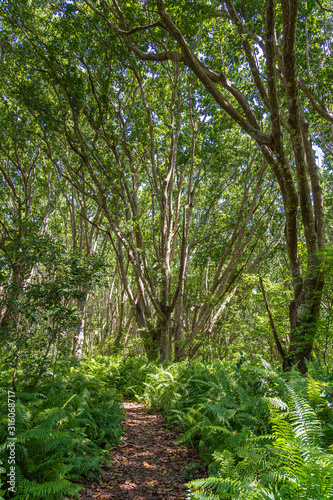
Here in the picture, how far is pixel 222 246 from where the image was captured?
46.2 feet

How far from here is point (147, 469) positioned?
12.3 feet

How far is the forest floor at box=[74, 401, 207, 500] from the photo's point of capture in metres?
3.14

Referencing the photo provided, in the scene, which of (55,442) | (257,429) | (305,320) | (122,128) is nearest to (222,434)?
(257,429)

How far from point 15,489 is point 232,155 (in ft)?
35.3

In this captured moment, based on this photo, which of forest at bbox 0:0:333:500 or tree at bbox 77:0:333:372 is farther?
tree at bbox 77:0:333:372

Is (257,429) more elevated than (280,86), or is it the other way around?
(280,86)

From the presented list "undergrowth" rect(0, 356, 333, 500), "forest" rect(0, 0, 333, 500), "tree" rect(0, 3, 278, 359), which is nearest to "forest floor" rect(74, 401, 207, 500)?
"forest" rect(0, 0, 333, 500)

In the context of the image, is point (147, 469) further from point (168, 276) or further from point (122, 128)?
point (122, 128)

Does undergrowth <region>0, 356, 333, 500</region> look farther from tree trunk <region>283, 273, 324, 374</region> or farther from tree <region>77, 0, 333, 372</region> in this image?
tree <region>77, 0, 333, 372</region>

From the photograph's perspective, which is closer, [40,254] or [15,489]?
[15,489]

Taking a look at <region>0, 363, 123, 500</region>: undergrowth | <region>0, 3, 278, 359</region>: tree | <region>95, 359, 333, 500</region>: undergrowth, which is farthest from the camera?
<region>0, 3, 278, 359</region>: tree

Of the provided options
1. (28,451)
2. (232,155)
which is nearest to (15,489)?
(28,451)

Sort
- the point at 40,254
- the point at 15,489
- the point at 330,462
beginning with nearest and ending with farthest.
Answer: the point at 330,462 < the point at 15,489 < the point at 40,254

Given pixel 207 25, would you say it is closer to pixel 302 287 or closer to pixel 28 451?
pixel 302 287
